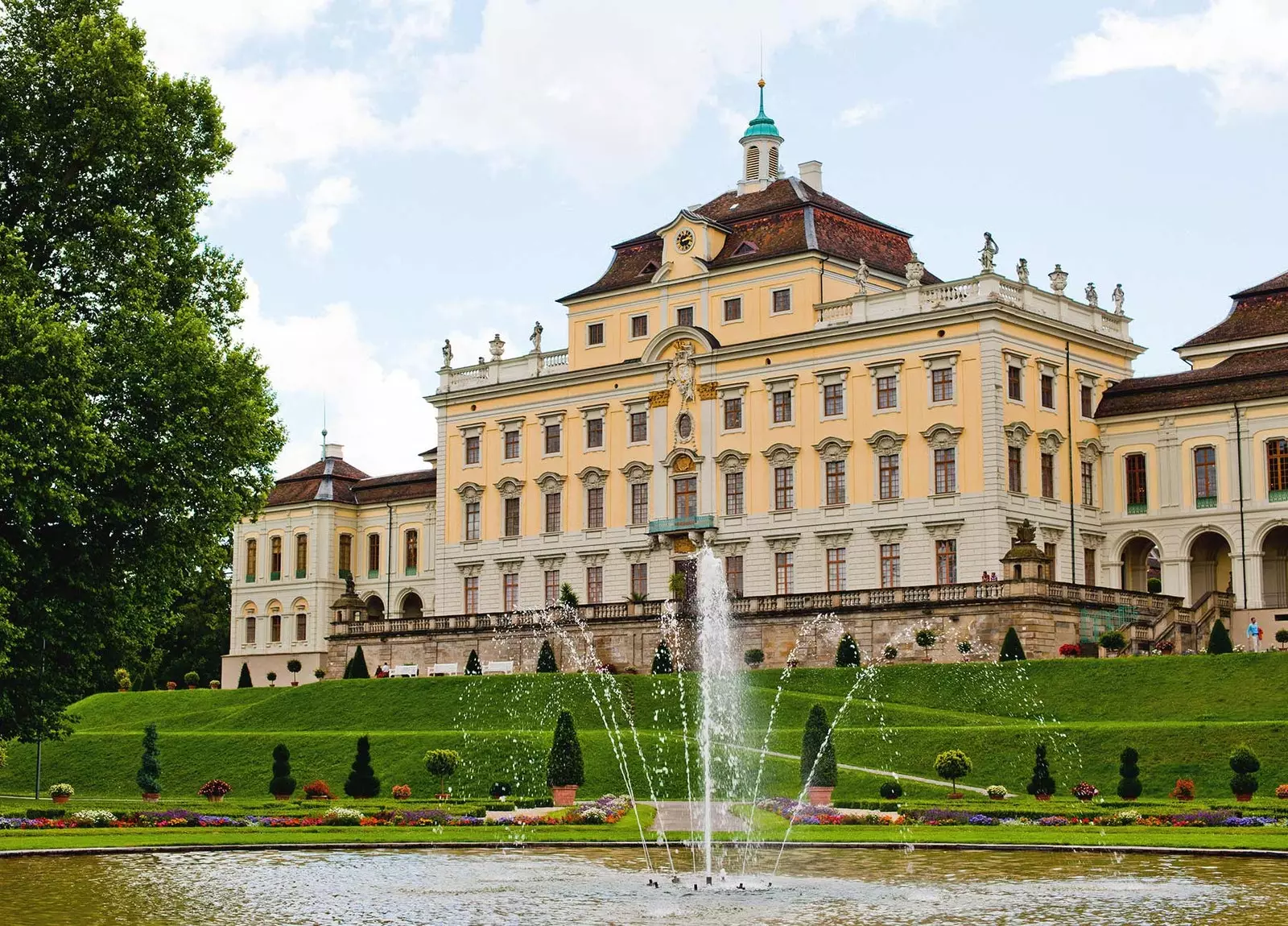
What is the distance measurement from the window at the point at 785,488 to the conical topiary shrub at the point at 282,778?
27.5 m

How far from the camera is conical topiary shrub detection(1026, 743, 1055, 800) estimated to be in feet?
117

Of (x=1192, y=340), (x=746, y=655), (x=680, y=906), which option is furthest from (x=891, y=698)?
(x=680, y=906)

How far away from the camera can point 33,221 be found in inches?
1233

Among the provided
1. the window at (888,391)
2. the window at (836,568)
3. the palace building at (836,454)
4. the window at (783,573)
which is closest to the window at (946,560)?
the palace building at (836,454)

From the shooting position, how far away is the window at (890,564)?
61.7m

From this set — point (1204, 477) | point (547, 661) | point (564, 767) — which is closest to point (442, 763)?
point (564, 767)

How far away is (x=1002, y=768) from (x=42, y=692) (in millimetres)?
18592

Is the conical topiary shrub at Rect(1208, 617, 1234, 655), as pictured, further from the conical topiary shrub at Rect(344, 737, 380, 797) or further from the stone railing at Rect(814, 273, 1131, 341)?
the conical topiary shrub at Rect(344, 737, 380, 797)

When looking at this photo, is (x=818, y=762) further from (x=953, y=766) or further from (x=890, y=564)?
(x=890, y=564)

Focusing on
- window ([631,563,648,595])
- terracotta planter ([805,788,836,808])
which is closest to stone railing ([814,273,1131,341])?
window ([631,563,648,595])

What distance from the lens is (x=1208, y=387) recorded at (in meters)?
60.7

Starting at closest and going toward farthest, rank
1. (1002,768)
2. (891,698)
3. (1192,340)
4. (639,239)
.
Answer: (1002,768) < (891,698) < (1192,340) < (639,239)

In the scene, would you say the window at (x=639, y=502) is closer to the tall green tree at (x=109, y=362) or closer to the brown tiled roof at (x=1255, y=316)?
the brown tiled roof at (x=1255, y=316)

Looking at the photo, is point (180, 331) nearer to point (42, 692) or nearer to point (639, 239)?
point (42, 692)
